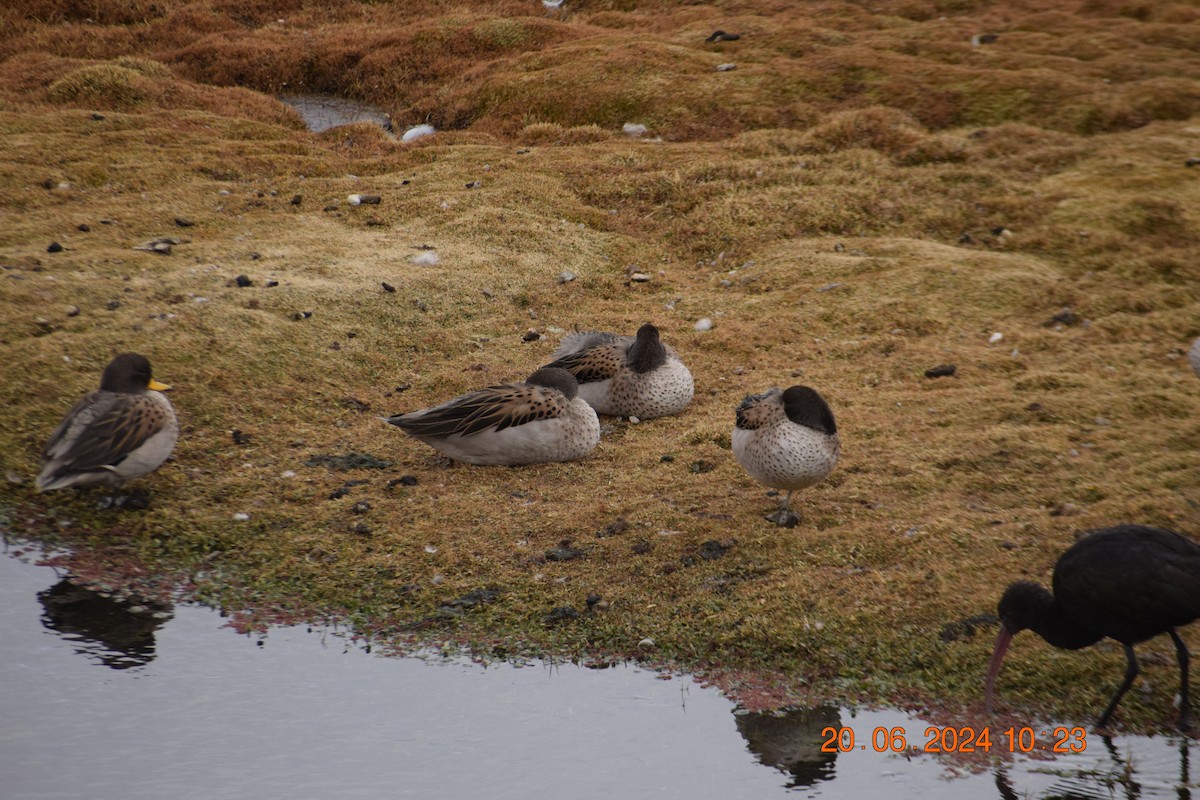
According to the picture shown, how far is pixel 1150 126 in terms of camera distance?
18344 millimetres

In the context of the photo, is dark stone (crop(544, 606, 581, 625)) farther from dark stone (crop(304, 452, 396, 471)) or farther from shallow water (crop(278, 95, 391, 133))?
shallow water (crop(278, 95, 391, 133))

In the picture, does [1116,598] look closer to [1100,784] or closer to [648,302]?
[1100,784]

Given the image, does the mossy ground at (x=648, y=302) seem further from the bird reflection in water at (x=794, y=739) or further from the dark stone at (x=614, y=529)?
the bird reflection in water at (x=794, y=739)

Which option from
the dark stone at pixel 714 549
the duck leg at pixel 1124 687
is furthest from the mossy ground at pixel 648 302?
the duck leg at pixel 1124 687

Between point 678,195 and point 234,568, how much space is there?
10226 mm

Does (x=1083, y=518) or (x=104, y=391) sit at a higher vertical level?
(x=104, y=391)

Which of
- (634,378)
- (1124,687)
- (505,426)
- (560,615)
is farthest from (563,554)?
(1124,687)

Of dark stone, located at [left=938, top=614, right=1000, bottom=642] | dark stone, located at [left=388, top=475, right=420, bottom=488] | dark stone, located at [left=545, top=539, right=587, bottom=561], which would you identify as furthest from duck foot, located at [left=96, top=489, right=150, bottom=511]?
dark stone, located at [left=938, top=614, right=1000, bottom=642]

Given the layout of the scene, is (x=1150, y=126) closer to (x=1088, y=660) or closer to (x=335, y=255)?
(x=335, y=255)

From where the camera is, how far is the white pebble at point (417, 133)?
19359 mm

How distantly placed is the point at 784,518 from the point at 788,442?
0.65 meters

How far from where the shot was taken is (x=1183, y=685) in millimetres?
5559

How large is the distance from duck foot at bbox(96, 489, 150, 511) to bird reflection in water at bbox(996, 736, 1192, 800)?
623cm

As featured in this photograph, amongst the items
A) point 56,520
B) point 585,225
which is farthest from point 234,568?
point 585,225
